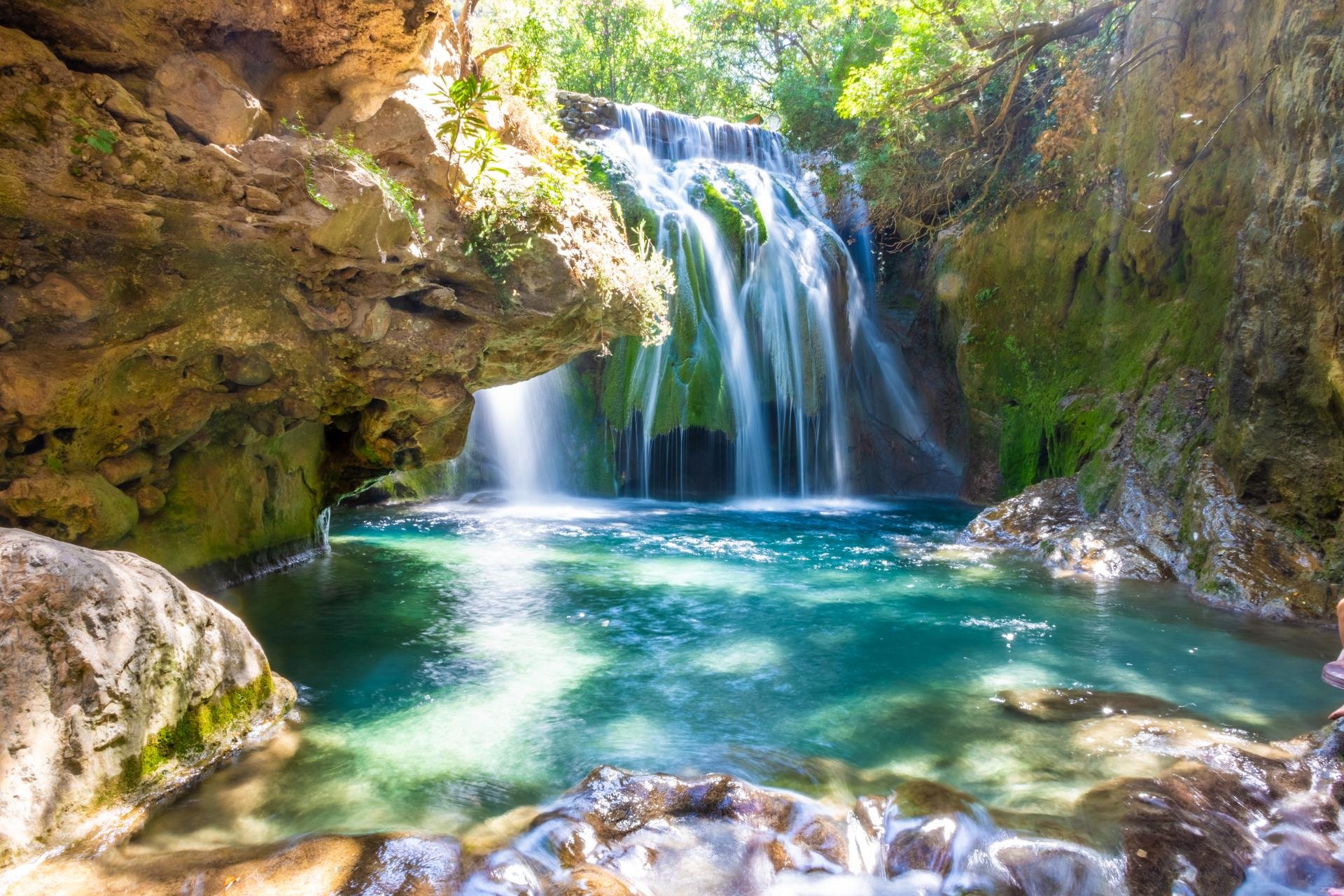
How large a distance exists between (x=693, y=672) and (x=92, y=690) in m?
3.51

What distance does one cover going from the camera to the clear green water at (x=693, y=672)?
387cm

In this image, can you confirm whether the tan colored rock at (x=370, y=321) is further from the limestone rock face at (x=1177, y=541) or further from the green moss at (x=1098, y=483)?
the green moss at (x=1098, y=483)

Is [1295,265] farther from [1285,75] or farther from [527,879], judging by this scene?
[527,879]

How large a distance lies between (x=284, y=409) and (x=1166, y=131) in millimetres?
10271

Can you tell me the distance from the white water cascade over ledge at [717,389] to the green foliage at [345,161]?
9885mm

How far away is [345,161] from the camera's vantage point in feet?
15.7

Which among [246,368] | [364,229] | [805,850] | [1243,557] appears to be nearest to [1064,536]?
[1243,557]

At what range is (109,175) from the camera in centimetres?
413

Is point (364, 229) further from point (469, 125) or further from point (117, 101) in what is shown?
point (117, 101)

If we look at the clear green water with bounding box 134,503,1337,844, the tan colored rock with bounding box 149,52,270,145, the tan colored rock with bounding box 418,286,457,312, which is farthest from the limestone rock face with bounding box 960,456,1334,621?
the tan colored rock with bounding box 149,52,270,145

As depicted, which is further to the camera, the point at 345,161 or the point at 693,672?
the point at 693,672

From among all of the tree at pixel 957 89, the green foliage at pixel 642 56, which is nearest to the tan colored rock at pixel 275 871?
the tree at pixel 957 89

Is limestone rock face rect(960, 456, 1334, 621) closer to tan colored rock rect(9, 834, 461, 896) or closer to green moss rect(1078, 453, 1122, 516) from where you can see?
green moss rect(1078, 453, 1122, 516)

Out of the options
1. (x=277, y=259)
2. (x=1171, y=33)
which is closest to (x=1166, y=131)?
(x=1171, y=33)
